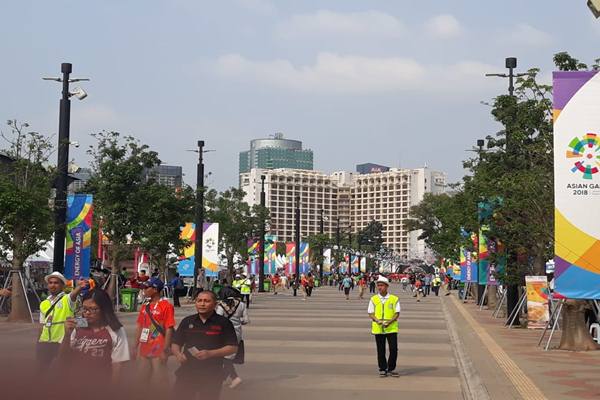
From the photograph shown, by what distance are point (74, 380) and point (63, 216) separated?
56.1 ft

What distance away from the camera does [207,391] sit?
8.16 m

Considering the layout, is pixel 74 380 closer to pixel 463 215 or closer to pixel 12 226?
pixel 12 226

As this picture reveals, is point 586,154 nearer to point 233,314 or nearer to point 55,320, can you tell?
point 233,314

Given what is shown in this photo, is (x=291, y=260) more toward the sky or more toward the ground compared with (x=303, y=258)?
more toward the ground

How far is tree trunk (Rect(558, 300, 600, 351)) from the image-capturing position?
19.2m

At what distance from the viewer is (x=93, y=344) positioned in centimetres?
809

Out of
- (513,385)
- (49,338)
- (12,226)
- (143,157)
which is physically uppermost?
(143,157)

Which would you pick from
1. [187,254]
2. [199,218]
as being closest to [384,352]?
[199,218]

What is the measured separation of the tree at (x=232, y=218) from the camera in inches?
2280

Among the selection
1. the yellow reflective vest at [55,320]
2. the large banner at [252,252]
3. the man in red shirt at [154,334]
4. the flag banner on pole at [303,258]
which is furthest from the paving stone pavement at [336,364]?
the flag banner on pole at [303,258]

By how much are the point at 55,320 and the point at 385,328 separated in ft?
20.2

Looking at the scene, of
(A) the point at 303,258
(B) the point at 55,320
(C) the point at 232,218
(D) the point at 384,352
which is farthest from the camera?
(A) the point at 303,258

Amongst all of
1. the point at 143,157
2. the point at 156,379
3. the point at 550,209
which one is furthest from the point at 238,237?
the point at 156,379

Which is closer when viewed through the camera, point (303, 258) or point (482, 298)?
point (482, 298)
